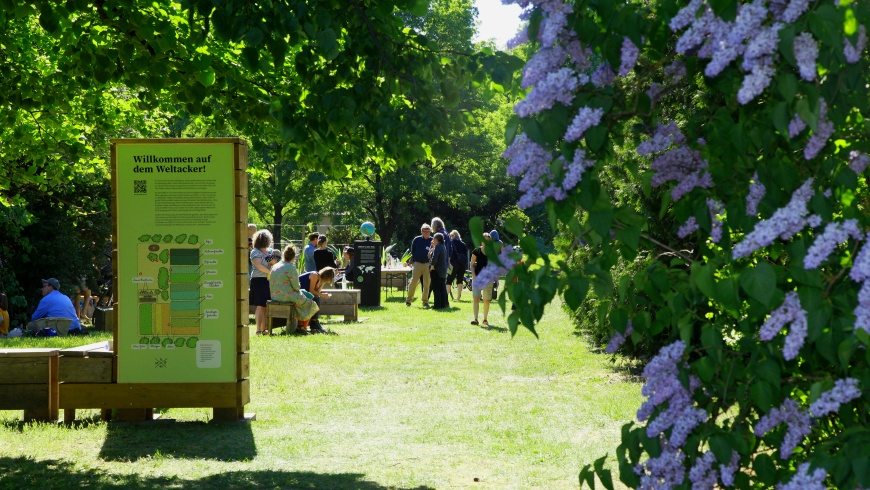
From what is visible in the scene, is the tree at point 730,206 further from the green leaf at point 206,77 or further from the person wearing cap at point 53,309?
the person wearing cap at point 53,309

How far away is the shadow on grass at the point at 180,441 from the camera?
8.48 meters

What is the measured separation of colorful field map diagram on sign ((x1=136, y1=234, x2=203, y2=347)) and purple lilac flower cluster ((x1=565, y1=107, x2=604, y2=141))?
7178 millimetres

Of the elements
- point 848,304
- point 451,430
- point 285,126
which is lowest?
point 451,430

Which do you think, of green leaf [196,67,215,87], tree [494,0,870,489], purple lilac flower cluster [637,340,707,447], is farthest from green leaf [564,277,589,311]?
green leaf [196,67,215,87]

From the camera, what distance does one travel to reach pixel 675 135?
3.52m

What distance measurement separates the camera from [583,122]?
299 centimetres

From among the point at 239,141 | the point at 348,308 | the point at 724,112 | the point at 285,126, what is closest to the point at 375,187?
the point at 348,308

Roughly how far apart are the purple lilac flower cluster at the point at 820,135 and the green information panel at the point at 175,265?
23.9ft

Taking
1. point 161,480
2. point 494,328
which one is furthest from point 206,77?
point 494,328

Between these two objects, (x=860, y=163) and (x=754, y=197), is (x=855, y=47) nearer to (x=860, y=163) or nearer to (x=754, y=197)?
(x=860, y=163)

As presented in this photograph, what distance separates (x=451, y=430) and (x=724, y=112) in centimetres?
668

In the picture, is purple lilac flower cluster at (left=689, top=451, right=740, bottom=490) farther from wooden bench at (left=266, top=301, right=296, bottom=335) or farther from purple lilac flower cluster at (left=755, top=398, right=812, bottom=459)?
wooden bench at (left=266, top=301, right=296, bottom=335)

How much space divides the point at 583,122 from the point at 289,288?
15496 mm

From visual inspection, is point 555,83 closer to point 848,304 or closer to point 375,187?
point 848,304
